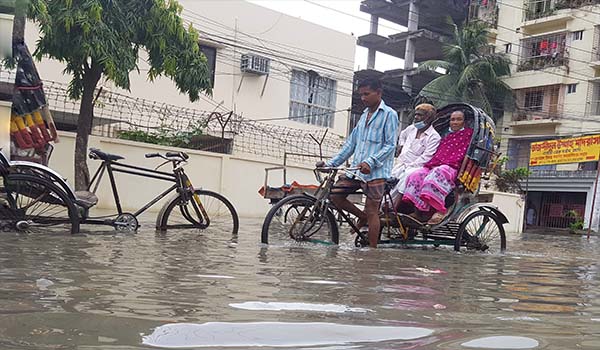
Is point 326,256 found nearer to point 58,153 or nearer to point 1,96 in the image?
point 1,96

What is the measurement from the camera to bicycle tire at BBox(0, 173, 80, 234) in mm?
4703

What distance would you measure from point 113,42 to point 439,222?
516 centimetres

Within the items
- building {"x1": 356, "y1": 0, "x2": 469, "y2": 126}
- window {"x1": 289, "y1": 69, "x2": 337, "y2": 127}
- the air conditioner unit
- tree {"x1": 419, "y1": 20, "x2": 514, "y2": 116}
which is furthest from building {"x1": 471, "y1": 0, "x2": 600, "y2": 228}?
the air conditioner unit

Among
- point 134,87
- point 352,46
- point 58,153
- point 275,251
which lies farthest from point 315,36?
point 275,251

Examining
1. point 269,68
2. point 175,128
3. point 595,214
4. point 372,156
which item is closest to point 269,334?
point 372,156

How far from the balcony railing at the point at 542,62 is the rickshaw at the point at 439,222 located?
2689 cm

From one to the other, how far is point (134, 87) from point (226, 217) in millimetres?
10619

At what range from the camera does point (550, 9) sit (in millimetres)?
30844

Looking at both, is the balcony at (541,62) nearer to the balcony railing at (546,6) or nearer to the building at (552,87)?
the building at (552,87)

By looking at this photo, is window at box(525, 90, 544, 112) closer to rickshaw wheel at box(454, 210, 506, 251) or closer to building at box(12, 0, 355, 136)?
building at box(12, 0, 355, 136)

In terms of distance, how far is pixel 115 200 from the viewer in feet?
18.9

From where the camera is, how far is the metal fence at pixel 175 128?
12.6 meters

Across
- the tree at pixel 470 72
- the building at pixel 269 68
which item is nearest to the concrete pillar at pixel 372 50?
the tree at pixel 470 72

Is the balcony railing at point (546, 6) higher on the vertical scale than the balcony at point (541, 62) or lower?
higher
